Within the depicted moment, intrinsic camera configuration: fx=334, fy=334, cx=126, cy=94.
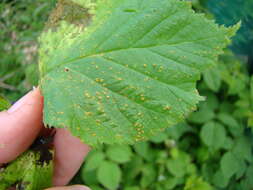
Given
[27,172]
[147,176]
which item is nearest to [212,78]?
[147,176]

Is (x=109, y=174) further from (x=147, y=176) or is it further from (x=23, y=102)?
(x=23, y=102)

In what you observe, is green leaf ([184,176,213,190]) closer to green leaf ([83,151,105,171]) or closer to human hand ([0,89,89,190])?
green leaf ([83,151,105,171])

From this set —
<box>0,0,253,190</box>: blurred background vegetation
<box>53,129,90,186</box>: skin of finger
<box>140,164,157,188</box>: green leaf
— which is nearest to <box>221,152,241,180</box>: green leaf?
<box>0,0,253,190</box>: blurred background vegetation

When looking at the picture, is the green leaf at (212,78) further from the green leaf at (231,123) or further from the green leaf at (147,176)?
the green leaf at (147,176)

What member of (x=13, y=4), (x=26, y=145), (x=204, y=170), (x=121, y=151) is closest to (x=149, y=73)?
(x=26, y=145)

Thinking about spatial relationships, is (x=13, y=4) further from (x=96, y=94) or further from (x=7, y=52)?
(x=96, y=94)
